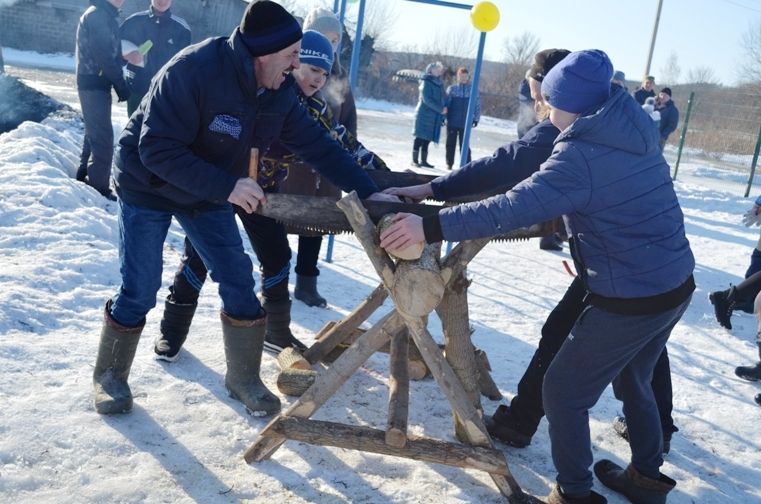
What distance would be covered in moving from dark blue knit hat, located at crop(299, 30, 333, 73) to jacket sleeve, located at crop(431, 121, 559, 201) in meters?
0.96

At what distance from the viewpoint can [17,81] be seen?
29.1ft

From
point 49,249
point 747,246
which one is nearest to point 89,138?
point 49,249

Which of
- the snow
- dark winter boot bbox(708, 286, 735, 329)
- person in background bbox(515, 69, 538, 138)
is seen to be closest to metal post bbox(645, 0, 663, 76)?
person in background bbox(515, 69, 538, 138)

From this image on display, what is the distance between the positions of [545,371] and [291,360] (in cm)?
125

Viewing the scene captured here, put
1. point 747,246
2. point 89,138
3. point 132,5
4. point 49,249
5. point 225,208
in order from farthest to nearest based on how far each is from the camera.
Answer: point 132,5
point 747,246
point 89,138
point 49,249
point 225,208

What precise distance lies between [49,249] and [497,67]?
43452mm

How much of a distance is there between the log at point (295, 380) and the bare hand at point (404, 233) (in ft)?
3.73

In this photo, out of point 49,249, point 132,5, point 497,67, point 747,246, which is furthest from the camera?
point 497,67

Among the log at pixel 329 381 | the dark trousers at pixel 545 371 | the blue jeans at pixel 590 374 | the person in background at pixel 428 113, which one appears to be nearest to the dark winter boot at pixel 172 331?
the log at pixel 329 381

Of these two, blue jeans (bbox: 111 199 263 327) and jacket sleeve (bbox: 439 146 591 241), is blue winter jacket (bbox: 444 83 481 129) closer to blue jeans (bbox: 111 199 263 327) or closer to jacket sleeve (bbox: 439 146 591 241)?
blue jeans (bbox: 111 199 263 327)

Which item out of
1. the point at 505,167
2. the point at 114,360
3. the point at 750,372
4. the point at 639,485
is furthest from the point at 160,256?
the point at 750,372

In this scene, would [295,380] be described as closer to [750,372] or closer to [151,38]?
[750,372]

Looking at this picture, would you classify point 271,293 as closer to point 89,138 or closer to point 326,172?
point 326,172

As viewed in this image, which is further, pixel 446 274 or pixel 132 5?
pixel 132 5
